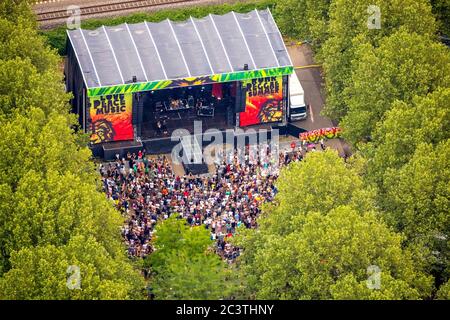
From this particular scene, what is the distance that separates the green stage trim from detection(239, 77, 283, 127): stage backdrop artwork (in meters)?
1.11

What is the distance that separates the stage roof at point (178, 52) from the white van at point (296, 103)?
414 cm

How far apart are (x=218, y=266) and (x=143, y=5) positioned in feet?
187

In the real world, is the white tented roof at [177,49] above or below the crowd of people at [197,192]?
above

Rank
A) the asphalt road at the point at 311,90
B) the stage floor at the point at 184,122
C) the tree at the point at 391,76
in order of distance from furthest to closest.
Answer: the asphalt road at the point at 311,90 → the stage floor at the point at 184,122 → the tree at the point at 391,76

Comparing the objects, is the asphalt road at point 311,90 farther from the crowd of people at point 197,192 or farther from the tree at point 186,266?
the tree at point 186,266

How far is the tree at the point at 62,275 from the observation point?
422 ft

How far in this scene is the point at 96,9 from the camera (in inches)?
7323

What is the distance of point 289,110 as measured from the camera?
170 metres

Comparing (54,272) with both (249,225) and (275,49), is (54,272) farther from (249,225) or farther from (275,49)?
(275,49)

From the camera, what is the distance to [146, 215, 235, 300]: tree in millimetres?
133625

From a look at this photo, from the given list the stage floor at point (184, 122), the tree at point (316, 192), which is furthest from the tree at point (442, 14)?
the tree at point (316, 192)

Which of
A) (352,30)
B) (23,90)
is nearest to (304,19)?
(352,30)

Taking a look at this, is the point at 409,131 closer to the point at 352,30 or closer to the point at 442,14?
the point at 352,30

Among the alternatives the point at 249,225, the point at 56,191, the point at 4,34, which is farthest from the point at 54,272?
the point at 4,34
